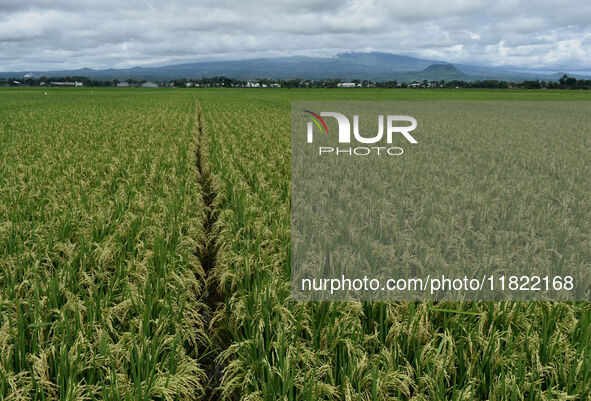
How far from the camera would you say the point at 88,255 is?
4695 mm

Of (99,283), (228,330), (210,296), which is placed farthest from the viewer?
(210,296)

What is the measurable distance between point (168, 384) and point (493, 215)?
5504 millimetres

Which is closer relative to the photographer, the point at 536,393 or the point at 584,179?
the point at 536,393

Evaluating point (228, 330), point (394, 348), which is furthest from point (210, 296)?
point (394, 348)

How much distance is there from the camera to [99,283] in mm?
4281

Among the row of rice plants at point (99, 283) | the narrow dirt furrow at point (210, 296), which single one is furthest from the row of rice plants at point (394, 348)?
the row of rice plants at point (99, 283)

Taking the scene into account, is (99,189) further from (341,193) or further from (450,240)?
(450,240)

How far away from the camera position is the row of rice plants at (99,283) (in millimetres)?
2922

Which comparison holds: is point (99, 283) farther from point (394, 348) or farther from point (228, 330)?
point (394, 348)

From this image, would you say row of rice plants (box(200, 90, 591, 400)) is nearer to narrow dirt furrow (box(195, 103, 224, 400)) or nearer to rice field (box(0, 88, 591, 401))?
rice field (box(0, 88, 591, 401))

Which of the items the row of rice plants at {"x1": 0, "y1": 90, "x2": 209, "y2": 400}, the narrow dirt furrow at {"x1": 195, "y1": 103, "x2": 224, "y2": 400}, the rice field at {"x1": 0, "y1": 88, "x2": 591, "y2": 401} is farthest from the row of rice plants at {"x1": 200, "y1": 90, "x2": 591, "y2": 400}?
the row of rice plants at {"x1": 0, "y1": 90, "x2": 209, "y2": 400}

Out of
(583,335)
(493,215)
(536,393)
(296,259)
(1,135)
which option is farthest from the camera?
(1,135)

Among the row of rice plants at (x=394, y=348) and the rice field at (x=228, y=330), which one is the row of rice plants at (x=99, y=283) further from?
the row of rice plants at (x=394, y=348)

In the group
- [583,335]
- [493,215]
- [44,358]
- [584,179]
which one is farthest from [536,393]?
[584,179]
